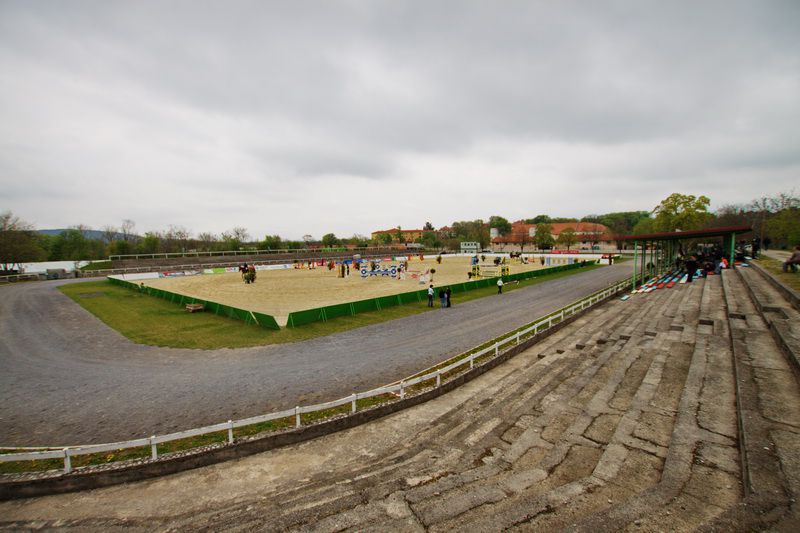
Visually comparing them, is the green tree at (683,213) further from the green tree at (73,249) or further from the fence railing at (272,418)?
the green tree at (73,249)

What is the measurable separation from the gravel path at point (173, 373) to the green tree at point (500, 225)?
150264 millimetres

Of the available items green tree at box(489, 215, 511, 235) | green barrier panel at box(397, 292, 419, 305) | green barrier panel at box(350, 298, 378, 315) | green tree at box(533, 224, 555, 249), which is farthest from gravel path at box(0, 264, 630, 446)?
green tree at box(489, 215, 511, 235)

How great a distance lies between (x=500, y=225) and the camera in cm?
16575

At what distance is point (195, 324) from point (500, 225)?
526 feet

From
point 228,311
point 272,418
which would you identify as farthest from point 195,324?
point 272,418

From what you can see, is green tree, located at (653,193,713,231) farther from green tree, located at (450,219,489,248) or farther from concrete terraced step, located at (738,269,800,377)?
green tree, located at (450,219,489,248)

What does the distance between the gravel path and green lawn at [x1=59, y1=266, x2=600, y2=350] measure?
0.95 metres

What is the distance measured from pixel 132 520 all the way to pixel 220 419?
13.5ft

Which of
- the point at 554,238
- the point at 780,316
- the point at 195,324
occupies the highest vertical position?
the point at 554,238

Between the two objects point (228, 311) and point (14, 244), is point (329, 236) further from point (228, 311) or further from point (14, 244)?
point (228, 311)

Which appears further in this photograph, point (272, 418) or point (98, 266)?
point (98, 266)

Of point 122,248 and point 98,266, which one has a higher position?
point 122,248

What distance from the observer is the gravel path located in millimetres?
9766

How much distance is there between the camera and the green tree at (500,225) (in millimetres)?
164875
